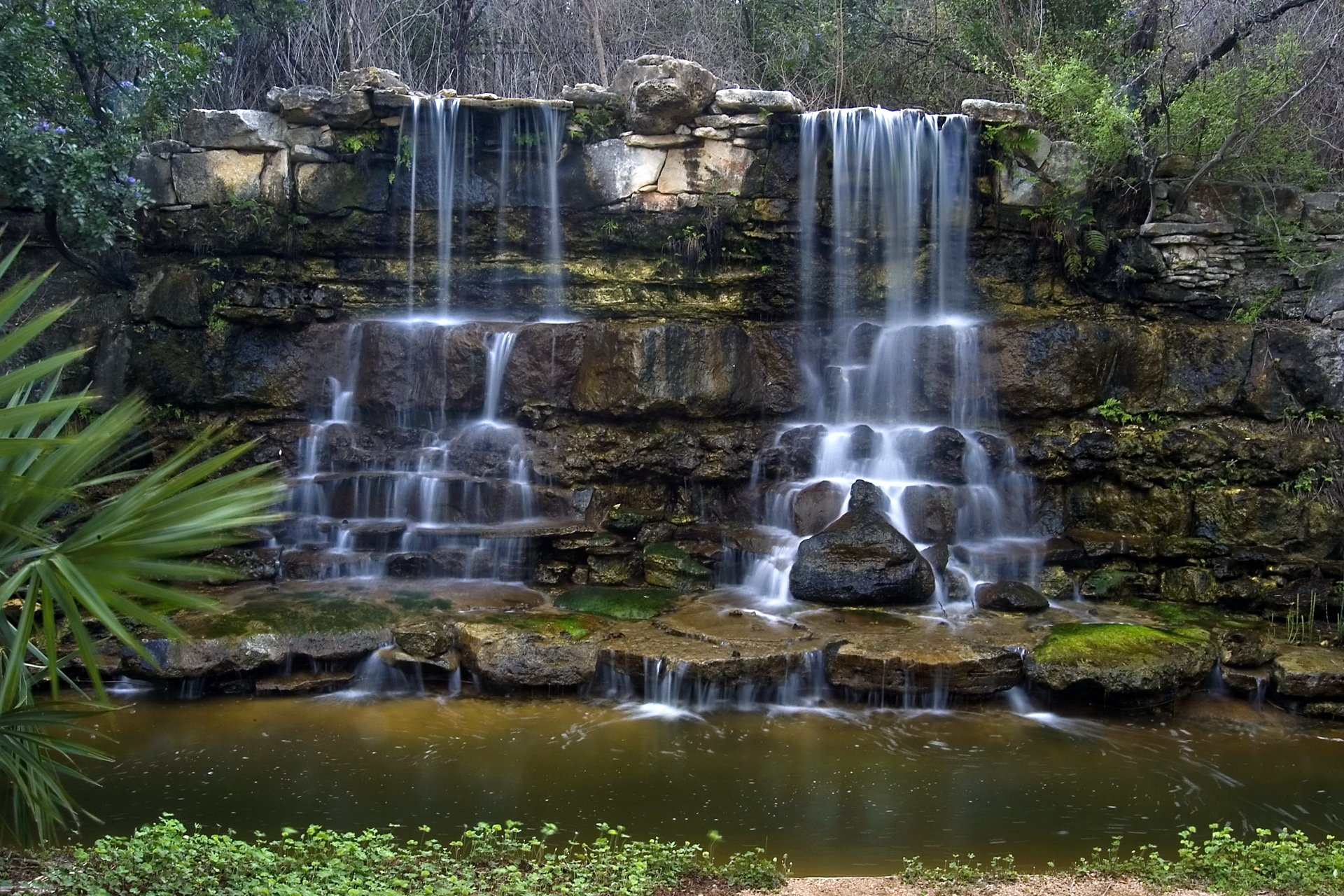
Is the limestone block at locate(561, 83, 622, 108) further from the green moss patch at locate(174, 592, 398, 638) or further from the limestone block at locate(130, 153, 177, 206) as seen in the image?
the green moss patch at locate(174, 592, 398, 638)

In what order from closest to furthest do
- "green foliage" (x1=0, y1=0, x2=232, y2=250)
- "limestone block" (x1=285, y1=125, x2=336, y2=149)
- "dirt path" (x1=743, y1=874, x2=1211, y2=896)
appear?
"dirt path" (x1=743, y1=874, x2=1211, y2=896) < "green foliage" (x1=0, y1=0, x2=232, y2=250) < "limestone block" (x1=285, y1=125, x2=336, y2=149)

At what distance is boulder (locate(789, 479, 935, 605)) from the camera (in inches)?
401

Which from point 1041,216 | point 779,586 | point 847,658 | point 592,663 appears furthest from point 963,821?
point 1041,216

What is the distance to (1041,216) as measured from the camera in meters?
13.5

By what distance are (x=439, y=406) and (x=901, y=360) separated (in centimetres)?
518

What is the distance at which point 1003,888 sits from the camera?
5348 mm

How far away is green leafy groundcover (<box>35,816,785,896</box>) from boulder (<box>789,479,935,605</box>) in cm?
419

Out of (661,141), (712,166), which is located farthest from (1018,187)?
(661,141)

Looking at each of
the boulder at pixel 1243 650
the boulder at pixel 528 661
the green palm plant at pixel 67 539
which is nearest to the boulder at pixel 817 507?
the boulder at pixel 528 661

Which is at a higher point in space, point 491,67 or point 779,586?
point 491,67

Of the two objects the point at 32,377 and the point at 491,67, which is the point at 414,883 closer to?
the point at 32,377

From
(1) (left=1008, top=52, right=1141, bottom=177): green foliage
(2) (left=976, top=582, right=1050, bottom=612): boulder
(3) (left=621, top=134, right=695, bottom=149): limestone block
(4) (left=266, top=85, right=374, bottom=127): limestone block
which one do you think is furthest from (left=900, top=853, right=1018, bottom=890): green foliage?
(4) (left=266, top=85, right=374, bottom=127): limestone block

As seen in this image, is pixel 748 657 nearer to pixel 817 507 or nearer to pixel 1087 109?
pixel 817 507

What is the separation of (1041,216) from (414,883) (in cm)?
1104
